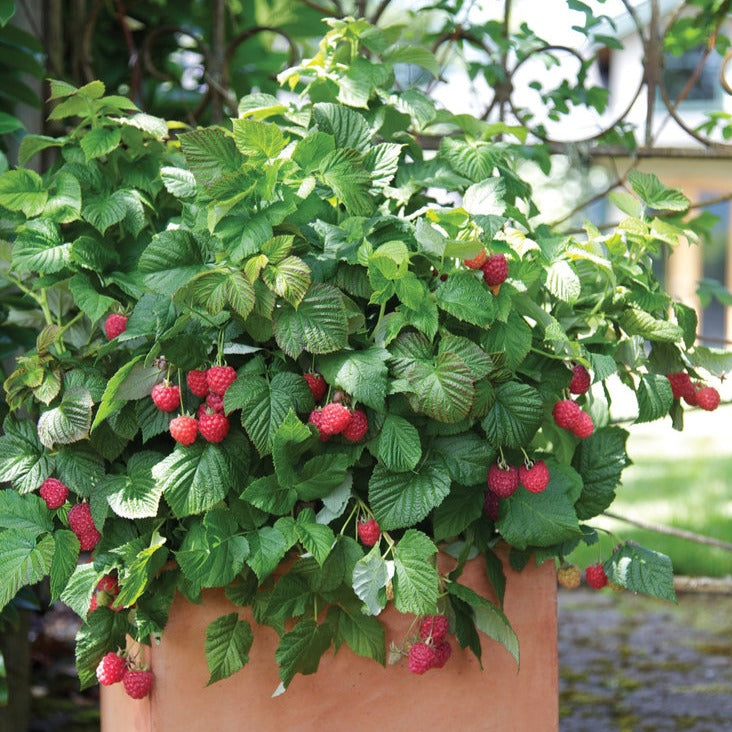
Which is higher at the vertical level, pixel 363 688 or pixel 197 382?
pixel 197 382

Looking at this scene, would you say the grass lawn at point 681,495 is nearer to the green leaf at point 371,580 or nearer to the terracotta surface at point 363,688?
the terracotta surface at point 363,688

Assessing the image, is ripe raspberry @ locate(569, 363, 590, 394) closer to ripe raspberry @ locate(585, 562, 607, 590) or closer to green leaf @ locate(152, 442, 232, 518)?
ripe raspberry @ locate(585, 562, 607, 590)

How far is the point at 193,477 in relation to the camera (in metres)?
0.95

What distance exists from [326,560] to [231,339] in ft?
0.82

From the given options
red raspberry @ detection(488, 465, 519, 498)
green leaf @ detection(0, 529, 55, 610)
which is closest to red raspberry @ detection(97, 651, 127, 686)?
green leaf @ detection(0, 529, 55, 610)

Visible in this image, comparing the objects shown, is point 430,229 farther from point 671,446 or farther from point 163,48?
point 671,446

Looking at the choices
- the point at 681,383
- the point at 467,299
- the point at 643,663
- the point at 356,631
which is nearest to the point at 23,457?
the point at 356,631

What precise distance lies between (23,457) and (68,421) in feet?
0.30

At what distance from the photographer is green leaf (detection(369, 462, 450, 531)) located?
0.95 m

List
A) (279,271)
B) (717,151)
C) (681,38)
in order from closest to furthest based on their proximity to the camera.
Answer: (279,271)
(717,151)
(681,38)

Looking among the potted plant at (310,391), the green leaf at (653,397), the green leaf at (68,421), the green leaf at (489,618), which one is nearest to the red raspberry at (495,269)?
the potted plant at (310,391)

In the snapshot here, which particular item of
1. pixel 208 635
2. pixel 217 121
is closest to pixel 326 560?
pixel 208 635

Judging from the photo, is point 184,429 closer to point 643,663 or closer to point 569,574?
point 569,574

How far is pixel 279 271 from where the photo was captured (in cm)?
91
